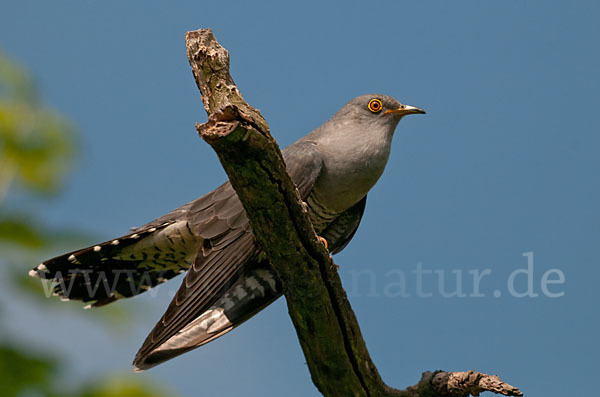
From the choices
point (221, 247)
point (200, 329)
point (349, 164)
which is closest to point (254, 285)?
point (221, 247)

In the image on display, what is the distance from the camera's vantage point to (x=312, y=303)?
129 inches

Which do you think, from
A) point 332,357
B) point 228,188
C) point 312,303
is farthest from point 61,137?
point 228,188

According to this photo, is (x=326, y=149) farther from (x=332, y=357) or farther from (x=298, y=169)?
(x=332, y=357)

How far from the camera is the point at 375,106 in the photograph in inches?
184

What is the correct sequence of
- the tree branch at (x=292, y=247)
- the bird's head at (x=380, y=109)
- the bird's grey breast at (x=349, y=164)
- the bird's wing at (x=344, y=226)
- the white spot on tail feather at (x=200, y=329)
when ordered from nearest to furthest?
1. the tree branch at (x=292, y=247)
2. the white spot on tail feather at (x=200, y=329)
3. the bird's grey breast at (x=349, y=164)
4. the bird's head at (x=380, y=109)
5. the bird's wing at (x=344, y=226)

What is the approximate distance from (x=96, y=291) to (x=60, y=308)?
3.67 m

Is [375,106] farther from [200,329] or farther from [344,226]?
[200,329]

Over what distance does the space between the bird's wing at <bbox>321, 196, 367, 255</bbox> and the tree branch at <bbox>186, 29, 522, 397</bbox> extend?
148 cm

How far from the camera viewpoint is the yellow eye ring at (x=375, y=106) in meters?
4.65

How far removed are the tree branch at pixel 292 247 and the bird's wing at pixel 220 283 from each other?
0.66 metres

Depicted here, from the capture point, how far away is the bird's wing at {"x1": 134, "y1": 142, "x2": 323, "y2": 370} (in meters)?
3.72

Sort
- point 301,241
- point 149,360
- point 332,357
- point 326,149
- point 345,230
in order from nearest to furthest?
1. point 301,241
2. point 332,357
3. point 149,360
4. point 326,149
5. point 345,230

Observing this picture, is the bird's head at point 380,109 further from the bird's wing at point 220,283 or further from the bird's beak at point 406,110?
the bird's wing at point 220,283

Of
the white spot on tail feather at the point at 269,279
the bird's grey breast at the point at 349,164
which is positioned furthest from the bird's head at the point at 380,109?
the white spot on tail feather at the point at 269,279
